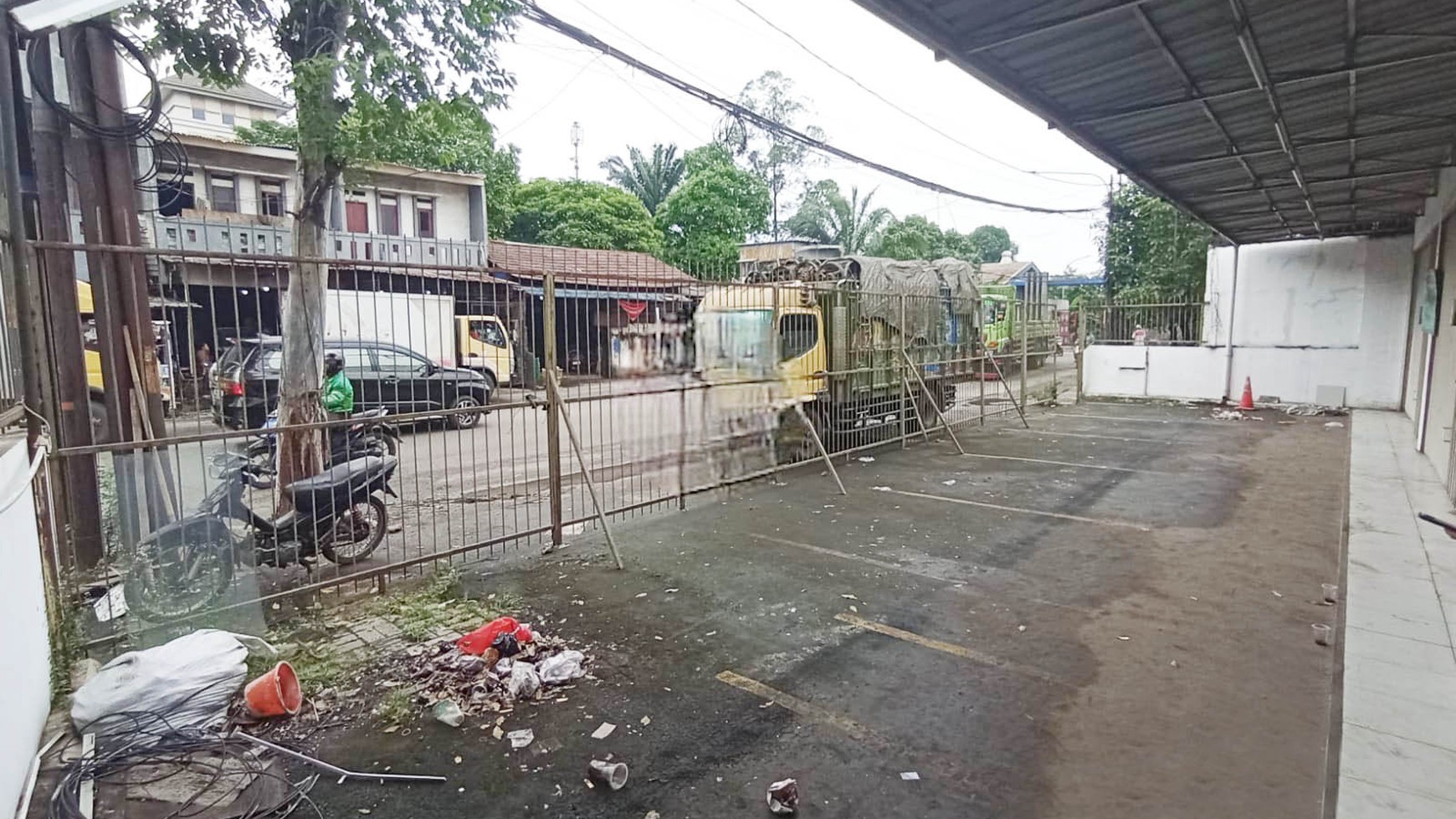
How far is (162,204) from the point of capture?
6.01 meters

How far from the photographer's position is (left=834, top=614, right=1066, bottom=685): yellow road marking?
3.84m

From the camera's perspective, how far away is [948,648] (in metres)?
4.15

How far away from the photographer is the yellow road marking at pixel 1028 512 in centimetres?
655

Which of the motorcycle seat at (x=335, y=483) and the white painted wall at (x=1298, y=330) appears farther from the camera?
the white painted wall at (x=1298, y=330)

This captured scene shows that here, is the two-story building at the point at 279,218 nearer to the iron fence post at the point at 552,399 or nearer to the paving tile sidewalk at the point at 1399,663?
the iron fence post at the point at 552,399

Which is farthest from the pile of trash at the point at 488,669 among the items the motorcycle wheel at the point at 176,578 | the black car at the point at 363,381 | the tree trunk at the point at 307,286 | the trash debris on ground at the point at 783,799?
the black car at the point at 363,381

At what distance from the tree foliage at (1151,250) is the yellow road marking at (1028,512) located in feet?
45.8

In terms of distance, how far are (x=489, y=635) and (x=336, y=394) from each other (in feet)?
14.5

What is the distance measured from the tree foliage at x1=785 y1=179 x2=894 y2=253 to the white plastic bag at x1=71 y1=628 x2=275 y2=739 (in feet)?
88.7

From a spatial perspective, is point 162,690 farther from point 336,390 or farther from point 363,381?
point 363,381

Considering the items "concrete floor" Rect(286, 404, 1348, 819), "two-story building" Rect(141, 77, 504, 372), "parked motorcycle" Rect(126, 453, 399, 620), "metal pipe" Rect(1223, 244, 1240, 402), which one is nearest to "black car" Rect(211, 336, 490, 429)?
"two-story building" Rect(141, 77, 504, 372)

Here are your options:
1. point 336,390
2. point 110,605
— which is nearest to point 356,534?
point 110,605

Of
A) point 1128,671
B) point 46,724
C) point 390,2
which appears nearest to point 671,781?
point 1128,671

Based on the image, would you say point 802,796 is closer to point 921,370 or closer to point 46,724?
point 46,724
